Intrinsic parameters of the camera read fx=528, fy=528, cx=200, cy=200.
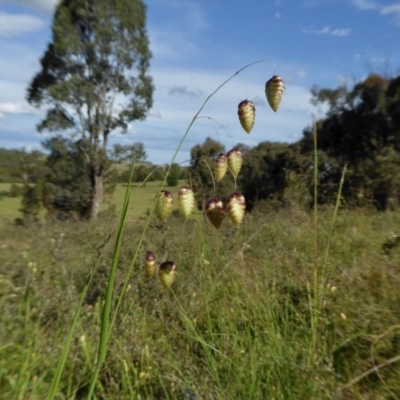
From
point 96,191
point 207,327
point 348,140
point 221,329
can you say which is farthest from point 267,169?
point 221,329

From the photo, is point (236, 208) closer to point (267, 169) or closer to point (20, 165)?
point (267, 169)

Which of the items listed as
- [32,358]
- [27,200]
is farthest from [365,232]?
[27,200]

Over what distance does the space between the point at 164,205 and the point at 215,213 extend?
10 centimetres

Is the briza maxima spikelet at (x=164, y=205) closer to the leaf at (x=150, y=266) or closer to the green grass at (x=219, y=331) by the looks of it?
the leaf at (x=150, y=266)

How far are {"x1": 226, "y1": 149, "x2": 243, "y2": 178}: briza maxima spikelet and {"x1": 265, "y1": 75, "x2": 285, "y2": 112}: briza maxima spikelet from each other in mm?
97

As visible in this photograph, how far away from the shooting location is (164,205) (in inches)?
33.4

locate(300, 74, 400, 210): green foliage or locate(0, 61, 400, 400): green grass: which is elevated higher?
locate(300, 74, 400, 210): green foliage

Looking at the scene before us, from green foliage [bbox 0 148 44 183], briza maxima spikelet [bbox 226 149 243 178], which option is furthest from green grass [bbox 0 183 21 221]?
briza maxima spikelet [bbox 226 149 243 178]

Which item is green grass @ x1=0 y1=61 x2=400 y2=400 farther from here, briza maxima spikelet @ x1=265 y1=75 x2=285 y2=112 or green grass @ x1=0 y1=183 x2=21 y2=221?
green grass @ x1=0 y1=183 x2=21 y2=221

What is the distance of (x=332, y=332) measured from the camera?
1714 millimetres

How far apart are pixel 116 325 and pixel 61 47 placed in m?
15.1

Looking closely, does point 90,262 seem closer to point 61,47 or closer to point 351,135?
point 351,135

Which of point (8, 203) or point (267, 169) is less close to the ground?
point (267, 169)

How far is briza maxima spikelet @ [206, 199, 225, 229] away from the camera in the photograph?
2.93 feet
